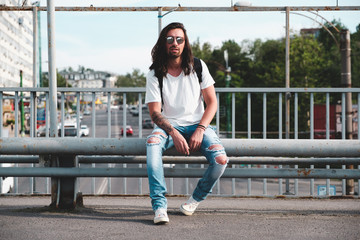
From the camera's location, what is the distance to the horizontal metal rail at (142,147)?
128 inches

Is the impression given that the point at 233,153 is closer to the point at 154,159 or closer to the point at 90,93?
the point at 154,159

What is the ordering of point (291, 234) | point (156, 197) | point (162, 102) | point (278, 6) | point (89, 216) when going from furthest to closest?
point (278, 6) < point (162, 102) < point (89, 216) < point (156, 197) < point (291, 234)

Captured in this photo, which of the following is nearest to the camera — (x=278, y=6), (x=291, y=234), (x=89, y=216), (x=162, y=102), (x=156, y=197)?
(x=291, y=234)

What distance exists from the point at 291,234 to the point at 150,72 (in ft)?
5.61

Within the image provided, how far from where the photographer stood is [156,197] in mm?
3172

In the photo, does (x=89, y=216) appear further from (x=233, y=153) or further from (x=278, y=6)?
(x=278, y=6)

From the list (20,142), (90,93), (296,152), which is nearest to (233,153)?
(296,152)

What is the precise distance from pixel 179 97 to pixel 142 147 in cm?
54

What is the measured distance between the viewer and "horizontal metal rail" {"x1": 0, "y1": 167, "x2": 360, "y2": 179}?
348 cm

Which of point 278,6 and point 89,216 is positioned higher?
point 278,6

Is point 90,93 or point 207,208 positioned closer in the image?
point 207,208

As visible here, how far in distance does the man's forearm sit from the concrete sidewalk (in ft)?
2.22

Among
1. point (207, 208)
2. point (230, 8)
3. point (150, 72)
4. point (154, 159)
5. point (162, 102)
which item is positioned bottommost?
point (207, 208)

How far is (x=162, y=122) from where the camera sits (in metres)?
3.46
